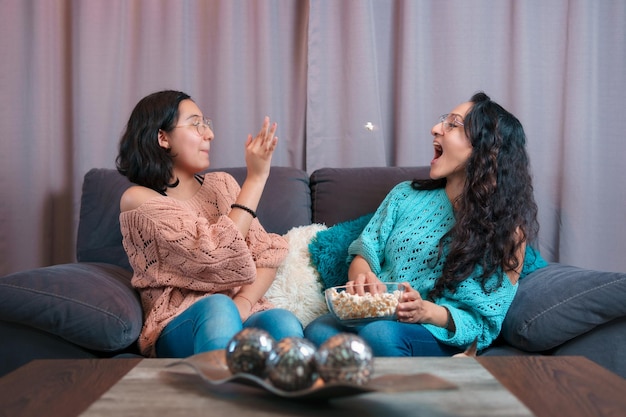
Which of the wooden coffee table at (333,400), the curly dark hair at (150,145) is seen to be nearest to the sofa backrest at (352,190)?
the curly dark hair at (150,145)

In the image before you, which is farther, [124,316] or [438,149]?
[438,149]

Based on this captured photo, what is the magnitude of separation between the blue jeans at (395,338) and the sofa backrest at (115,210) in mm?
606

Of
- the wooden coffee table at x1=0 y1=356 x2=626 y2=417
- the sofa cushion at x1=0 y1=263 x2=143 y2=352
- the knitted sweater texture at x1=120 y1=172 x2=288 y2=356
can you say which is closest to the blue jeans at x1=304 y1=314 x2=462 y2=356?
the knitted sweater texture at x1=120 y1=172 x2=288 y2=356

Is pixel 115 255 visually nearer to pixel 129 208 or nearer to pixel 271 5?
pixel 129 208

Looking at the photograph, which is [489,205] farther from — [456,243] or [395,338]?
[395,338]

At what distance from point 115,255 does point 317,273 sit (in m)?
0.67

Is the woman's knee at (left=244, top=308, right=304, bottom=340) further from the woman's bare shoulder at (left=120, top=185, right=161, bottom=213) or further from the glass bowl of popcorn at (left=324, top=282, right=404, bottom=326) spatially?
the woman's bare shoulder at (left=120, top=185, right=161, bottom=213)

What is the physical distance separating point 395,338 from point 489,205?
507 mm

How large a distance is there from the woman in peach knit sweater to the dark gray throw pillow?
0.59 meters

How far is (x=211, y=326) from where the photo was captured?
155 cm

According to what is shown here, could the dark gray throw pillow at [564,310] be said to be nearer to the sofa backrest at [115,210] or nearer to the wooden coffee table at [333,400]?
the wooden coffee table at [333,400]

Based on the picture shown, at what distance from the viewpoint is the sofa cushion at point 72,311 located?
1729 mm

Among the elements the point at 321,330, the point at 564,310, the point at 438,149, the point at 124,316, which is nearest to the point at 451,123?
the point at 438,149

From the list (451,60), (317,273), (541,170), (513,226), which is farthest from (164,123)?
(541,170)
